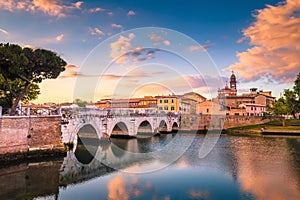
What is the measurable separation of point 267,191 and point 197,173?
20.0 ft

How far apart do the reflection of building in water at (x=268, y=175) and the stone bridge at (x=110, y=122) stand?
1731 centimetres

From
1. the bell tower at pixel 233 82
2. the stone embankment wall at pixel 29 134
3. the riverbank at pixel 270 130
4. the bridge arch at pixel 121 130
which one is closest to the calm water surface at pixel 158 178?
the stone embankment wall at pixel 29 134

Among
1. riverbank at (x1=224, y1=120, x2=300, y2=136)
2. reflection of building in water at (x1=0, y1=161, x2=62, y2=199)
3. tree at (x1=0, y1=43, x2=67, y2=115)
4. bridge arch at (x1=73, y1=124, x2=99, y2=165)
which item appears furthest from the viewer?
riverbank at (x1=224, y1=120, x2=300, y2=136)

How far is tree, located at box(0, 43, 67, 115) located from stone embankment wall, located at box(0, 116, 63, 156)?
2.21m

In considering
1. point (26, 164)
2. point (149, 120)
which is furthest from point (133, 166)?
point (149, 120)

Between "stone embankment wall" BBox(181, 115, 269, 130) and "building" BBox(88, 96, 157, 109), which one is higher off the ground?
"building" BBox(88, 96, 157, 109)

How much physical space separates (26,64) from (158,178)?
53.8 feet

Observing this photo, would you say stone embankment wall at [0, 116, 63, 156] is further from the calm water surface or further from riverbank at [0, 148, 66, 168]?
the calm water surface

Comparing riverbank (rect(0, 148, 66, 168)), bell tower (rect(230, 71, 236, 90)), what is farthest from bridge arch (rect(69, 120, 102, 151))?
bell tower (rect(230, 71, 236, 90))

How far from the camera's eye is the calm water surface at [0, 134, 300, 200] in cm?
1692

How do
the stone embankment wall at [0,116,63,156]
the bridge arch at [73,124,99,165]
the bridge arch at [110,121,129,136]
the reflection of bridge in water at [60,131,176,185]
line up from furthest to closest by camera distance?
1. the bridge arch at [110,121,129,136]
2. the bridge arch at [73,124,99,165]
3. the stone embankment wall at [0,116,63,156]
4. the reflection of bridge in water at [60,131,176,185]

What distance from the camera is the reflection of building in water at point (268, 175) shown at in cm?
1702

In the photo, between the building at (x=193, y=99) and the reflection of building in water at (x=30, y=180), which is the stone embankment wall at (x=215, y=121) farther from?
the reflection of building in water at (x=30, y=180)

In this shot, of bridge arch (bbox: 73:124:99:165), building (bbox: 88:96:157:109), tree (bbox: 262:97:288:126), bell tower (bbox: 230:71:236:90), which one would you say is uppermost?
bell tower (bbox: 230:71:236:90)
